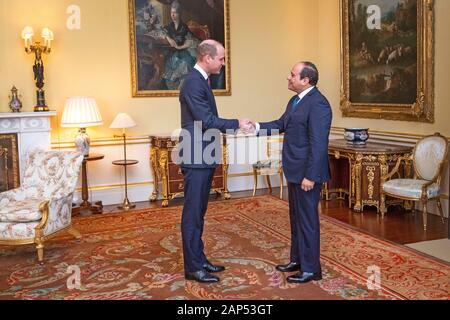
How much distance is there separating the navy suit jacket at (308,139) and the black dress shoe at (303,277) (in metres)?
0.74

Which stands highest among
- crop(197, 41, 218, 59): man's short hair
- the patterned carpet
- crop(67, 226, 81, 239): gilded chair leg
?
crop(197, 41, 218, 59): man's short hair

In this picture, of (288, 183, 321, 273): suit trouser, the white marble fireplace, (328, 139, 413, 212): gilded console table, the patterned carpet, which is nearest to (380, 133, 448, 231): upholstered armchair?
(328, 139, 413, 212): gilded console table

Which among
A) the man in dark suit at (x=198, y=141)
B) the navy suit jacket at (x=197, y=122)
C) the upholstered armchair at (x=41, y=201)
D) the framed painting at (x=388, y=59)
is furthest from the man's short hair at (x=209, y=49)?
the framed painting at (x=388, y=59)

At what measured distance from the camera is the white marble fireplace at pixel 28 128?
6273mm

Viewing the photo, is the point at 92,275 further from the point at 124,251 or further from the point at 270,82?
the point at 270,82

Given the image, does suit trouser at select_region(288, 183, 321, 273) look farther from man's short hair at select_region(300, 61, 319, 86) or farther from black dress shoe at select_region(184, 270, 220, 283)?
man's short hair at select_region(300, 61, 319, 86)

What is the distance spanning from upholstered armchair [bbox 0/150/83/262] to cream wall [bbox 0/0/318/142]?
1.74 m

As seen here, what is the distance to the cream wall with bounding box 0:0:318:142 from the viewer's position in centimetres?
656

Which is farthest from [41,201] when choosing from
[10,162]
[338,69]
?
[338,69]

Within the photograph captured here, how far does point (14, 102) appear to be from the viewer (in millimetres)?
6387

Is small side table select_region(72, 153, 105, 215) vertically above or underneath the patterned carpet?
above

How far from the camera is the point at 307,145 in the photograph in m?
3.72

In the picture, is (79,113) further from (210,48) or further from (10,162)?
(210,48)

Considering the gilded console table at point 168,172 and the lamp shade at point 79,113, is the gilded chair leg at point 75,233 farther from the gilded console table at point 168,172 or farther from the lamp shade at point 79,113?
the gilded console table at point 168,172
